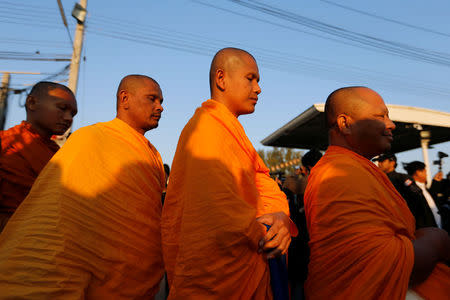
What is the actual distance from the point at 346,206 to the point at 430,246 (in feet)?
1.78

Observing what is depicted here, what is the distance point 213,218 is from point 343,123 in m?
1.36

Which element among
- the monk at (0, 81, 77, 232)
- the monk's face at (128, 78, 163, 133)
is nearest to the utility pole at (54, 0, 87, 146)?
the monk at (0, 81, 77, 232)

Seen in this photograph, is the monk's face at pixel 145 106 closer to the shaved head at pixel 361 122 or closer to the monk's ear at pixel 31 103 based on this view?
the monk's ear at pixel 31 103

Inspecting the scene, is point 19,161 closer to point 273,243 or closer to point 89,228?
point 89,228

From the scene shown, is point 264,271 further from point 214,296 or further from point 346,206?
point 346,206

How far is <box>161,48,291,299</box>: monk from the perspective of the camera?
4.63 ft

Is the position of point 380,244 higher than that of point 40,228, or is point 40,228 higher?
point 380,244

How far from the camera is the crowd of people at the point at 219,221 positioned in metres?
1.48

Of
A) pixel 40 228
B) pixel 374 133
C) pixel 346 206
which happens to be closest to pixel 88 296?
pixel 40 228

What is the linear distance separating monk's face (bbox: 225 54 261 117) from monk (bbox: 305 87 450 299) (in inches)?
26.2

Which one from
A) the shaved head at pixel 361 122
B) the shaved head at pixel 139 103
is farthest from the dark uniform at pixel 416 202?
the shaved head at pixel 139 103

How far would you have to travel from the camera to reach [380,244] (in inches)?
62.8

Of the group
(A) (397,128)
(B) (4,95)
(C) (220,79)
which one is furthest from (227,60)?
(B) (4,95)

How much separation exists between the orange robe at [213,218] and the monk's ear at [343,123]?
0.87 meters
